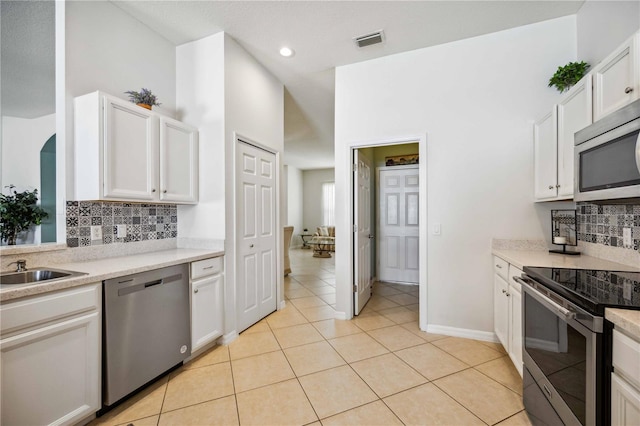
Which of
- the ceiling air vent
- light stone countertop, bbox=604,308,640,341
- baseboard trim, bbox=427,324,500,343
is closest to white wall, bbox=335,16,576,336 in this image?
→ baseboard trim, bbox=427,324,500,343

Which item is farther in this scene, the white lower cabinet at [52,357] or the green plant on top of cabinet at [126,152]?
the green plant on top of cabinet at [126,152]

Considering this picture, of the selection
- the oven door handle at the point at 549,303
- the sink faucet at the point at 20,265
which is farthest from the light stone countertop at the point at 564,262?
the sink faucet at the point at 20,265

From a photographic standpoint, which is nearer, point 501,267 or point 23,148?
point 501,267

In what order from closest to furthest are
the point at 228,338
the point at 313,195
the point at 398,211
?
1. the point at 228,338
2. the point at 398,211
3. the point at 313,195

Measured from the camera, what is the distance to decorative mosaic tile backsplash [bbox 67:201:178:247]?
79.0 inches

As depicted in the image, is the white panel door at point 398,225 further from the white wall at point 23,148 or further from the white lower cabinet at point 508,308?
the white wall at point 23,148

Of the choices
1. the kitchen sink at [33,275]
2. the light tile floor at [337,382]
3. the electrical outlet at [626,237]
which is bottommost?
the light tile floor at [337,382]

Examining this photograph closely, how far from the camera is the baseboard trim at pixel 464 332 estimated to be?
2576 millimetres

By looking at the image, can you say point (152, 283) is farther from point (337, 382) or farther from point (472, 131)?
point (472, 131)

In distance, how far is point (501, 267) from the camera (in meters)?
2.28

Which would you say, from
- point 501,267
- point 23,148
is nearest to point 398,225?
point 501,267

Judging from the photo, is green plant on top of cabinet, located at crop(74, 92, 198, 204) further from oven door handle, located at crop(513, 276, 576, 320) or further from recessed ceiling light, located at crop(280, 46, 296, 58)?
oven door handle, located at crop(513, 276, 576, 320)

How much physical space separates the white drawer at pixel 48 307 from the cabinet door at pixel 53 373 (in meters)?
0.05

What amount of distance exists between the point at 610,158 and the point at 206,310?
292 cm
